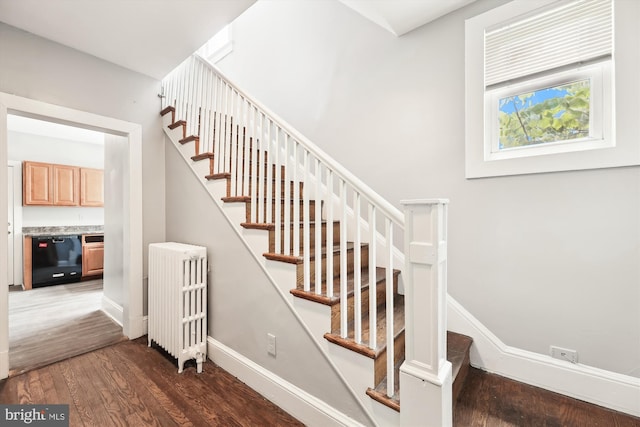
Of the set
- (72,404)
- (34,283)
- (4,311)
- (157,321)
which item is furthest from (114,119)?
(34,283)

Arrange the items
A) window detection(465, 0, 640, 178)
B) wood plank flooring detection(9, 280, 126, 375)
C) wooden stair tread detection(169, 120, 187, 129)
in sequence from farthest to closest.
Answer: wooden stair tread detection(169, 120, 187, 129)
wood plank flooring detection(9, 280, 126, 375)
window detection(465, 0, 640, 178)

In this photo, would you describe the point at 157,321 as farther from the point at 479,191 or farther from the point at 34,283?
the point at 34,283

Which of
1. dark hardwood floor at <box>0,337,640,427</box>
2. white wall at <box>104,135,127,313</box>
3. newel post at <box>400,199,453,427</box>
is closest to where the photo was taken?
newel post at <box>400,199,453,427</box>

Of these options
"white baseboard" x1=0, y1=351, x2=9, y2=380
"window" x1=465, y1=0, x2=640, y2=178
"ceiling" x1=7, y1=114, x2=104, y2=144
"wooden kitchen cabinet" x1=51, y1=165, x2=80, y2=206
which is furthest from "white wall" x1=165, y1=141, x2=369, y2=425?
"wooden kitchen cabinet" x1=51, y1=165, x2=80, y2=206

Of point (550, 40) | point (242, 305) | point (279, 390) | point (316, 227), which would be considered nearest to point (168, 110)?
point (242, 305)

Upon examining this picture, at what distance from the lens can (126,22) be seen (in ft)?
6.41

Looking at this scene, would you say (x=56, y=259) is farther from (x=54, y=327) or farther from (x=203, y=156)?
(x=203, y=156)

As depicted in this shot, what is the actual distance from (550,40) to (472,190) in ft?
3.47

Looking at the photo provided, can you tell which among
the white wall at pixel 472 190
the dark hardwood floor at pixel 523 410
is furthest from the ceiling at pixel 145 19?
the dark hardwood floor at pixel 523 410

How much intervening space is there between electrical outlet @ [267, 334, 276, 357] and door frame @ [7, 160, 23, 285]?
18.0ft

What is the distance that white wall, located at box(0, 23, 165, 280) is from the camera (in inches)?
79.5

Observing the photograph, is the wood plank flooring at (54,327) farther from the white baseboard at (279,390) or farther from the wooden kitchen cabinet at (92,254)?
the white baseboard at (279,390)

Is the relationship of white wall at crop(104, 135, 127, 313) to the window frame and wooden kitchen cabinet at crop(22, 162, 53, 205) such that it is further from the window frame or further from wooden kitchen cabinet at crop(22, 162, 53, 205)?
the window frame

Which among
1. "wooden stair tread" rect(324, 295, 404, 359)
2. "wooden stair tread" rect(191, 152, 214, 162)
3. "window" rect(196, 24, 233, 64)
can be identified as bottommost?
"wooden stair tread" rect(324, 295, 404, 359)
